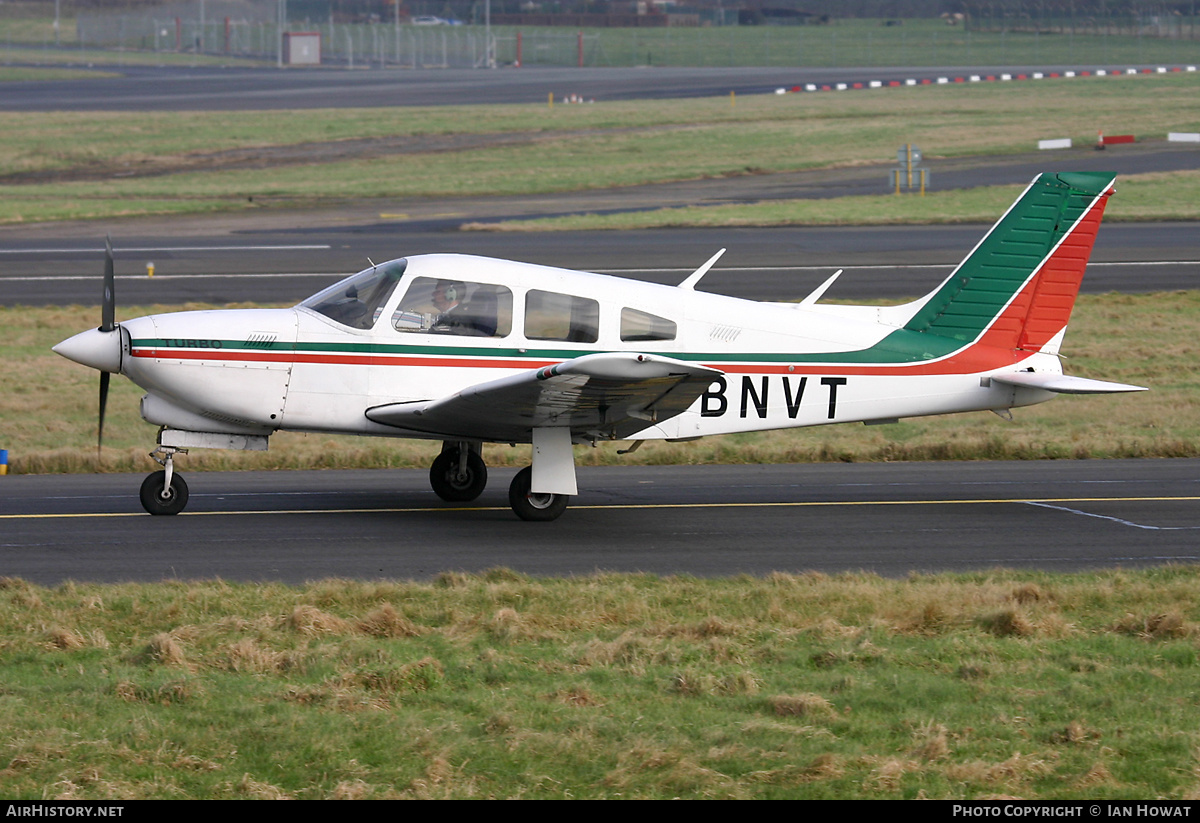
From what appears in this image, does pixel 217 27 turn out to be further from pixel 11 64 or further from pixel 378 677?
pixel 378 677

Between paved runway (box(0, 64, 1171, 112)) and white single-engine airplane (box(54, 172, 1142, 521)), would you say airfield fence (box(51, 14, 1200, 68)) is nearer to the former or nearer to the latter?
paved runway (box(0, 64, 1171, 112))

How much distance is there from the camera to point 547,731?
23.8 feet

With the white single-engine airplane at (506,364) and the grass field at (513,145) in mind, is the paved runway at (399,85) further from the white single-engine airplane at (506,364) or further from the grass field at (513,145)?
the white single-engine airplane at (506,364)

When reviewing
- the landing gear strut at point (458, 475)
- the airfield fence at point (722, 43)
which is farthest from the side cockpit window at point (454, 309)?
the airfield fence at point (722, 43)

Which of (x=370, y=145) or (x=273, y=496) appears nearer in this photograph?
(x=273, y=496)

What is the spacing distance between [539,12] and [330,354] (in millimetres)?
125326

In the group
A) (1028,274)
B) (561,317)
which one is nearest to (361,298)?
(561,317)

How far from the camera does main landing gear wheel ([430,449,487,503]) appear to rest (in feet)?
45.9

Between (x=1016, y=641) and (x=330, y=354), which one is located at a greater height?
A: (x=330, y=354)

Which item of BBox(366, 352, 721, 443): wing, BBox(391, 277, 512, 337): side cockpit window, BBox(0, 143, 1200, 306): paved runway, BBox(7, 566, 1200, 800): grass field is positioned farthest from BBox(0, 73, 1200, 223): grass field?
BBox(7, 566, 1200, 800): grass field

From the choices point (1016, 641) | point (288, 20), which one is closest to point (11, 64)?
point (288, 20)

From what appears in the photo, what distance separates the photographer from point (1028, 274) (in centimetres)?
1408

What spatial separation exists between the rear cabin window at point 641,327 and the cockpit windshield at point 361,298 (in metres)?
2.10

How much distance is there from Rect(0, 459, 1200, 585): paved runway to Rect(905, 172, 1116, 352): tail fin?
1.77 m
